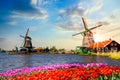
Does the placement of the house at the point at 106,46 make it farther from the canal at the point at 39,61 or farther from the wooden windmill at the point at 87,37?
the canal at the point at 39,61

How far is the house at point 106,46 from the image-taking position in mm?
74750

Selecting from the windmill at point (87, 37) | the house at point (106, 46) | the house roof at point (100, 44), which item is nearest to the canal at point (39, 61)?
the house at point (106, 46)

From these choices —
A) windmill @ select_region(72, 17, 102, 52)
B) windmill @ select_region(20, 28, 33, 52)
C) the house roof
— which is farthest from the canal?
windmill @ select_region(20, 28, 33, 52)

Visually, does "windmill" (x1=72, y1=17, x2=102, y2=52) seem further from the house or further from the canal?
the canal

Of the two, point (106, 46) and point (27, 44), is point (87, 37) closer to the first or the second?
point (106, 46)

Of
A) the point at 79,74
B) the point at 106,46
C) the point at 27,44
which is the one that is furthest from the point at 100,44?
the point at 79,74

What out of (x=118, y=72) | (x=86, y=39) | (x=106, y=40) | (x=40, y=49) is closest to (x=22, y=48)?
(x=40, y=49)

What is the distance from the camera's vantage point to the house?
74750 mm

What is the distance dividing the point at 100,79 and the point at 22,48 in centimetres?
9255

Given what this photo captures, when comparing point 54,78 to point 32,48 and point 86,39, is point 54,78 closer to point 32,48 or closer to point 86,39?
point 86,39

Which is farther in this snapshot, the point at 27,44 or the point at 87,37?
the point at 27,44

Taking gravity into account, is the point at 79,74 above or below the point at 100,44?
below

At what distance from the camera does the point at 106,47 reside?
74.5 meters

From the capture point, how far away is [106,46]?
7431 cm
